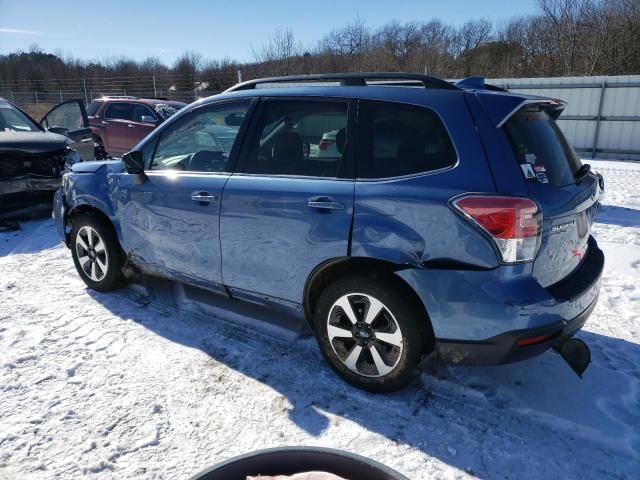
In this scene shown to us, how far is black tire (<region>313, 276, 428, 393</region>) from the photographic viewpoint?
273cm

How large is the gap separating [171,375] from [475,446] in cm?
190

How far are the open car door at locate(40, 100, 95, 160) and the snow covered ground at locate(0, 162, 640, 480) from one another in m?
5.52

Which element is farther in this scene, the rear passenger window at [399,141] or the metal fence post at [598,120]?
the metal fence post at [598,120]

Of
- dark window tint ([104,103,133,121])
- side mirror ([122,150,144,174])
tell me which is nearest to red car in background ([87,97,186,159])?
dark window tint ([104,103,133,121])

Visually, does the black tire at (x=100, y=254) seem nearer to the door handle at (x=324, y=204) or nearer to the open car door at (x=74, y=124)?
the door handle at (x=324, y=204)

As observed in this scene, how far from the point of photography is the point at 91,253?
4.45m

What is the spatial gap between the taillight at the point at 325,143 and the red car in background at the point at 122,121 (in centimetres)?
979

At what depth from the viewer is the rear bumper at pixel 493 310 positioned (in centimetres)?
246

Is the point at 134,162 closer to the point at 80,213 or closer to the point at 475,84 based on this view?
the point at 80,213

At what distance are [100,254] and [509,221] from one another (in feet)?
11.6

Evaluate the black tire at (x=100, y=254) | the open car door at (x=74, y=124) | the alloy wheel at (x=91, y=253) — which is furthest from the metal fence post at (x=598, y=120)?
the alloy wheel at (x=91, y=253)

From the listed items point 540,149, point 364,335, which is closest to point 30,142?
point 364,335

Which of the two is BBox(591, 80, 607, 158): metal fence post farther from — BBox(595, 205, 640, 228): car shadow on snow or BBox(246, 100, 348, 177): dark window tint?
BBox(246, 100, 348, 177): dark window tint

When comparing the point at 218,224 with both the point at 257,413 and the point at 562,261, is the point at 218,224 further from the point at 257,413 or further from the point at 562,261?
the point at 562,261
